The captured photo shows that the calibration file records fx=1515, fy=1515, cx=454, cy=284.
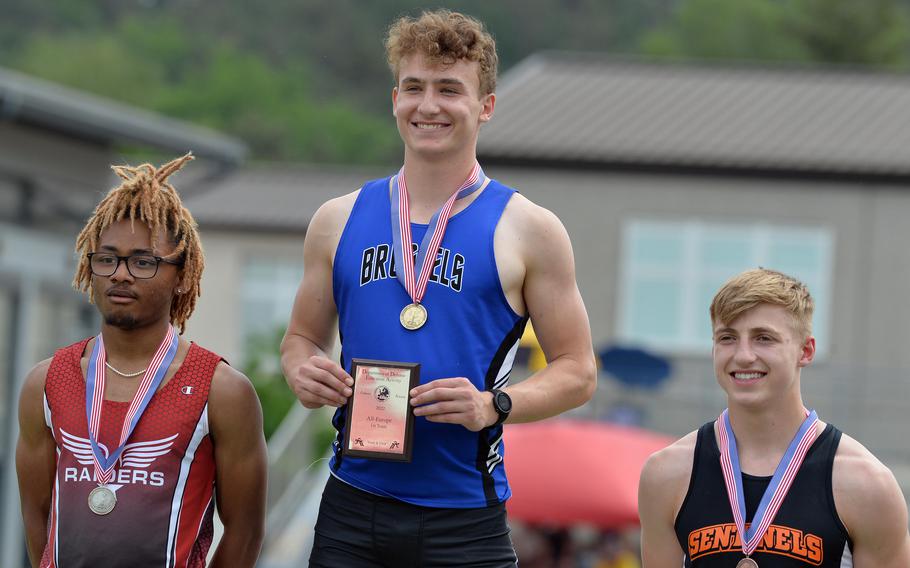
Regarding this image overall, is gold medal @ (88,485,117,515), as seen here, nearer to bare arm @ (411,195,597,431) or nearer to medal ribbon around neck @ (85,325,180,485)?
medal ribbon around neck @ (85,325,180,485)

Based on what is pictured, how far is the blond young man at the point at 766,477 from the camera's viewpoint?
3824mm

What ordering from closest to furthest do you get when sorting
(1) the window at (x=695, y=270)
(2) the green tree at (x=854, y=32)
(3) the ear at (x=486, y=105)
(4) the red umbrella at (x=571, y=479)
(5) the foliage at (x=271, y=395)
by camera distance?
(3) the ear at (x=486, y=105), (4) the red umbrella at (x=571, y=479), (1) the window at (x=695, y=270), (5) the foliage at (x=271, y=395), (2) the green tree at (x=854, y=32)

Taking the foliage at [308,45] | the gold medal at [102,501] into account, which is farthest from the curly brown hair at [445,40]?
the foliage at [308,45]

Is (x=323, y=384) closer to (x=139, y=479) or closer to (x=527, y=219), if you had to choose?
(x=139, y=479)

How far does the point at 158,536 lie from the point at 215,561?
0.95 ft

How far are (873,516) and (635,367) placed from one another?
15048 mm

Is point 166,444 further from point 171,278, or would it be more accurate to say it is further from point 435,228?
point 435,228

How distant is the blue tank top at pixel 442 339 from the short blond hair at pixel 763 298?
1.82 ft

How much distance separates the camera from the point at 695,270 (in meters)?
24.2

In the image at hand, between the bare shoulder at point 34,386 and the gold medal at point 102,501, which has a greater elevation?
the bare shoulder at point 34,386

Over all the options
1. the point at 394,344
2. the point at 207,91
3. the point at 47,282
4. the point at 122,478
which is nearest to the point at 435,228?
the point at 394,344

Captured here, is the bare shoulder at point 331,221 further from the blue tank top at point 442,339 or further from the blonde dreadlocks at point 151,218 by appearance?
the blonde dreadlocks at point 151,218

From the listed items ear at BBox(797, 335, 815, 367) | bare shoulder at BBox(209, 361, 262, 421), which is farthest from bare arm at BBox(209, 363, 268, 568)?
ear at BBox(797, 335, 815, 367)

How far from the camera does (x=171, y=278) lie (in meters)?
4.06
